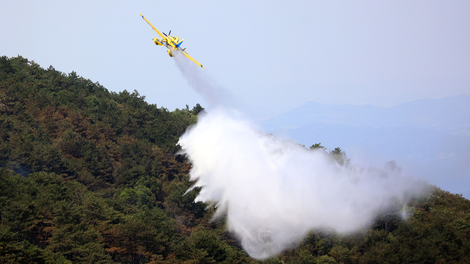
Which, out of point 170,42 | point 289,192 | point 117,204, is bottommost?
point 117,204

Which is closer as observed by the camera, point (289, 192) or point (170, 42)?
point (289, 192)

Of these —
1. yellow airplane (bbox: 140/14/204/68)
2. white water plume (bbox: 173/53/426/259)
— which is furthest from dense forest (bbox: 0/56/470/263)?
yellow airplane (bbox: 140/14/204/68)

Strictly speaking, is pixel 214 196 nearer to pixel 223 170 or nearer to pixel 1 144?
pixel 223 170

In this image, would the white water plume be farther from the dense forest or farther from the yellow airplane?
the yellow airplane

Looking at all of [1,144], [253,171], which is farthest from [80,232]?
[1,144]

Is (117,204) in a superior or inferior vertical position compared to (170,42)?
inferior

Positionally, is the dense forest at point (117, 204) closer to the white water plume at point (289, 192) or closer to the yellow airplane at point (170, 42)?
the white water plume at point (289, 192)
